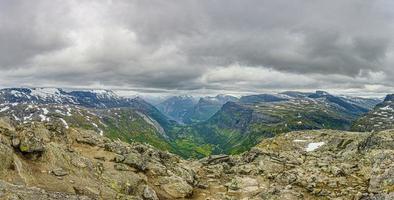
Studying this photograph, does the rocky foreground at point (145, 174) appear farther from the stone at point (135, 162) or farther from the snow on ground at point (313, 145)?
the snow on ground at point (313, 145)

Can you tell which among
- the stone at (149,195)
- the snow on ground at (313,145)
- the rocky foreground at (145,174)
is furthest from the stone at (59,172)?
the snow on ground at (313,145)

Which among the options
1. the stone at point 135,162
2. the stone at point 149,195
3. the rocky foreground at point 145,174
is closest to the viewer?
the rocky foreground at point 145,174

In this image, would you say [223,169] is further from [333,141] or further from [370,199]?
[333,141]

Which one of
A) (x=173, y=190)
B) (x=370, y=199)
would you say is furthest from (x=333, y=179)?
(x=173, y=190)

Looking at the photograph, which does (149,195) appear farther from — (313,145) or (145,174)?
(313,145)

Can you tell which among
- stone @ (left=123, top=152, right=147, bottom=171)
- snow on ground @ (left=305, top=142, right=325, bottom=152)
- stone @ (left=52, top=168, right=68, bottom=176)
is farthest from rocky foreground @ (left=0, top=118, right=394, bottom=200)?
snow on ground @ (left=305, top=142, right=325, bottom=152)

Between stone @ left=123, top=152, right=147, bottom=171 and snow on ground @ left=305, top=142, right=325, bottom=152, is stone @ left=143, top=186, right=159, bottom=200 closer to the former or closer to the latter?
stone @ left=123, top=152, right=147, bottom=171

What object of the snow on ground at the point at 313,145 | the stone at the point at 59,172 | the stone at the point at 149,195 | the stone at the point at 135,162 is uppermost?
the stone at the point at 59,172

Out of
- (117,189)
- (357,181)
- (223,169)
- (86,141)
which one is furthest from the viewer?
(223,169)

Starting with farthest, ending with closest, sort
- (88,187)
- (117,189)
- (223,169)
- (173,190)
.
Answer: (223,169) < (173,190) < (117,189) < (88,187)

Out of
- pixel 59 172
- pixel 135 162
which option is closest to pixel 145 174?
pixel 135 162
